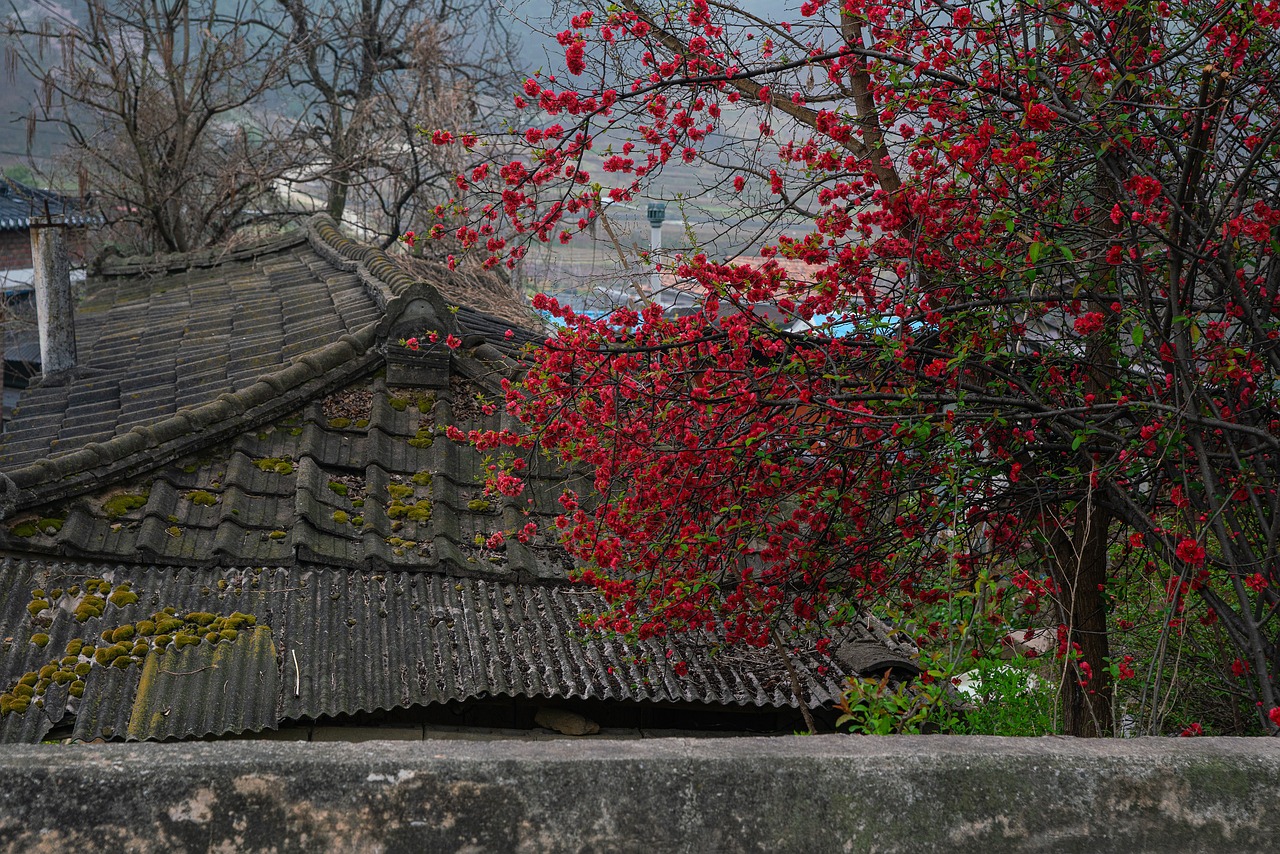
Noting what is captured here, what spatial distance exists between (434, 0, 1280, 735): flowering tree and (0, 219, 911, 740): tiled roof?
20.3 inches

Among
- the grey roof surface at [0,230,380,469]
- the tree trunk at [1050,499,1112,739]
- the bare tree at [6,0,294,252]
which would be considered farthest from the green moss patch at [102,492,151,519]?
the bare tree at [6,0,294,252]

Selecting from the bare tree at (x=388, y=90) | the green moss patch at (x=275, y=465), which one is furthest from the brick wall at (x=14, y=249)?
the green moss patch at (x=275, y=465)

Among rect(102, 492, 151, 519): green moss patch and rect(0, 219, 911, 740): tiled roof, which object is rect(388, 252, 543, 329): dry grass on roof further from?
rect(102, 492, 151, 519): green moss patch

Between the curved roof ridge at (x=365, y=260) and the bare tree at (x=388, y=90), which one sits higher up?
the bare tree at (x=388, y=90)

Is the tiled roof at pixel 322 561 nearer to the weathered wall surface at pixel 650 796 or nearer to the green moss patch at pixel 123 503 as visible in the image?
the green moss patch at pixel 123 503

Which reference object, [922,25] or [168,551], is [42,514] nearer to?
[168,551]

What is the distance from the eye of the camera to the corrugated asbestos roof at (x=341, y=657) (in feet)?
14.4

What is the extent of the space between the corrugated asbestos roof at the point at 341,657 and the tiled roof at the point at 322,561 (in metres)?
0.01

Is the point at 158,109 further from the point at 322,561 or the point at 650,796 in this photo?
the point at 650,796

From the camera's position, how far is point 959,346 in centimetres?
387

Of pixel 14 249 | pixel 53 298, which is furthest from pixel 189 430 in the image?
pixel 14 249

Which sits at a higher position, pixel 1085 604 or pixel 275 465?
pixel 275 465

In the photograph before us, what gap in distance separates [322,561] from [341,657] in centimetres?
81

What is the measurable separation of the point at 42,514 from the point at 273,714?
1918 millimetres
